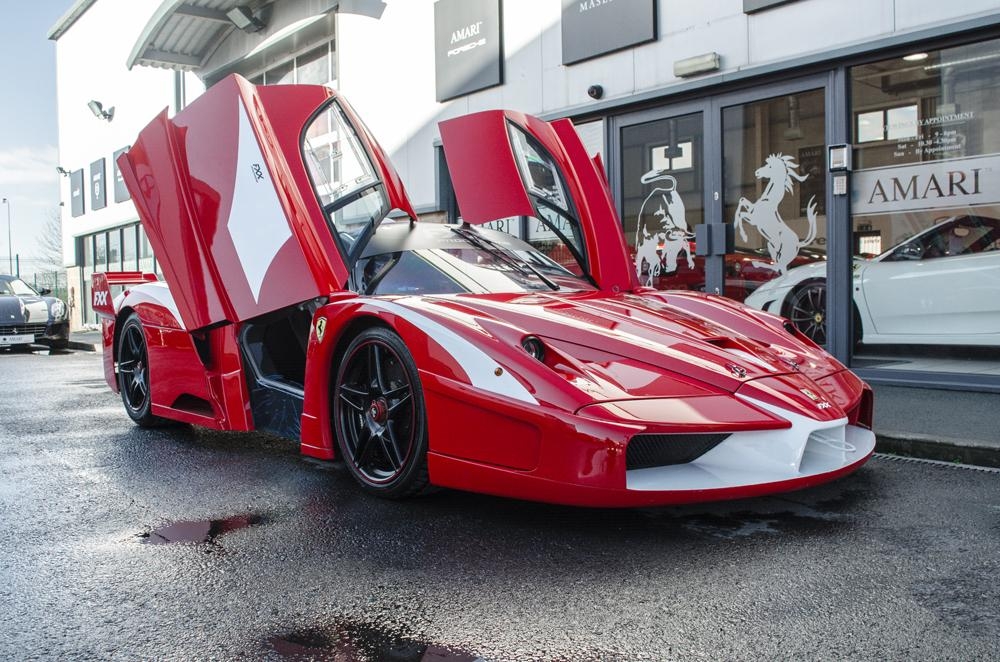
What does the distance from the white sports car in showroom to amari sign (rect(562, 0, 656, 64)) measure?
288cm

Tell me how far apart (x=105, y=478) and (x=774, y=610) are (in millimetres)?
3157

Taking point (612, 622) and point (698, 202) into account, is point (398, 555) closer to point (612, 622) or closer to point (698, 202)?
point (612, 622)

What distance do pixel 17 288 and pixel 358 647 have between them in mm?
15161

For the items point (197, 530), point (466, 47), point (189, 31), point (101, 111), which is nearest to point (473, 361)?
point (197, 530)

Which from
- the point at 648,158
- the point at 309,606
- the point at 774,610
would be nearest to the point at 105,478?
the point at 309,606

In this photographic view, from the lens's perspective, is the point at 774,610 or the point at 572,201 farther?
the point at 572,201

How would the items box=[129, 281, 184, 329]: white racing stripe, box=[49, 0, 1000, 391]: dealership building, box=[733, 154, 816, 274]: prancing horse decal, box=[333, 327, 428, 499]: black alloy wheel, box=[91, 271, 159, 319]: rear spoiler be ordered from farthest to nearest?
box=[733, 154, 816, 274]: prancing horse decal, box=[49, 0, 1000, 391]: dealership building, box=[91, 271, 159, 319]: rear spoiler, box=[129, 281, 184, 329]: white racing stripe, box=[333, 327, 428, 499]: black alloy wheel

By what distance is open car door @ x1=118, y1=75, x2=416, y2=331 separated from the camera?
423 centimetres

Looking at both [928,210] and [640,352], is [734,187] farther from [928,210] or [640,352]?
[640,352]

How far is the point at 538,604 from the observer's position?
2.42 metres

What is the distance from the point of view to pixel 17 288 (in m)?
15.0

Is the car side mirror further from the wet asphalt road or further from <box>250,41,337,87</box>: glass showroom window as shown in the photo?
<box>250,41,337,87</box>: glass showroom window

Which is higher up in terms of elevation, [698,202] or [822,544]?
[698,202]

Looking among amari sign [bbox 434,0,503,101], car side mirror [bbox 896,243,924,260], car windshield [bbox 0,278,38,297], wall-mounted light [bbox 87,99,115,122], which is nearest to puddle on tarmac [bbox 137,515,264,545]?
car side mirror [bbox 896,243,924,260]
